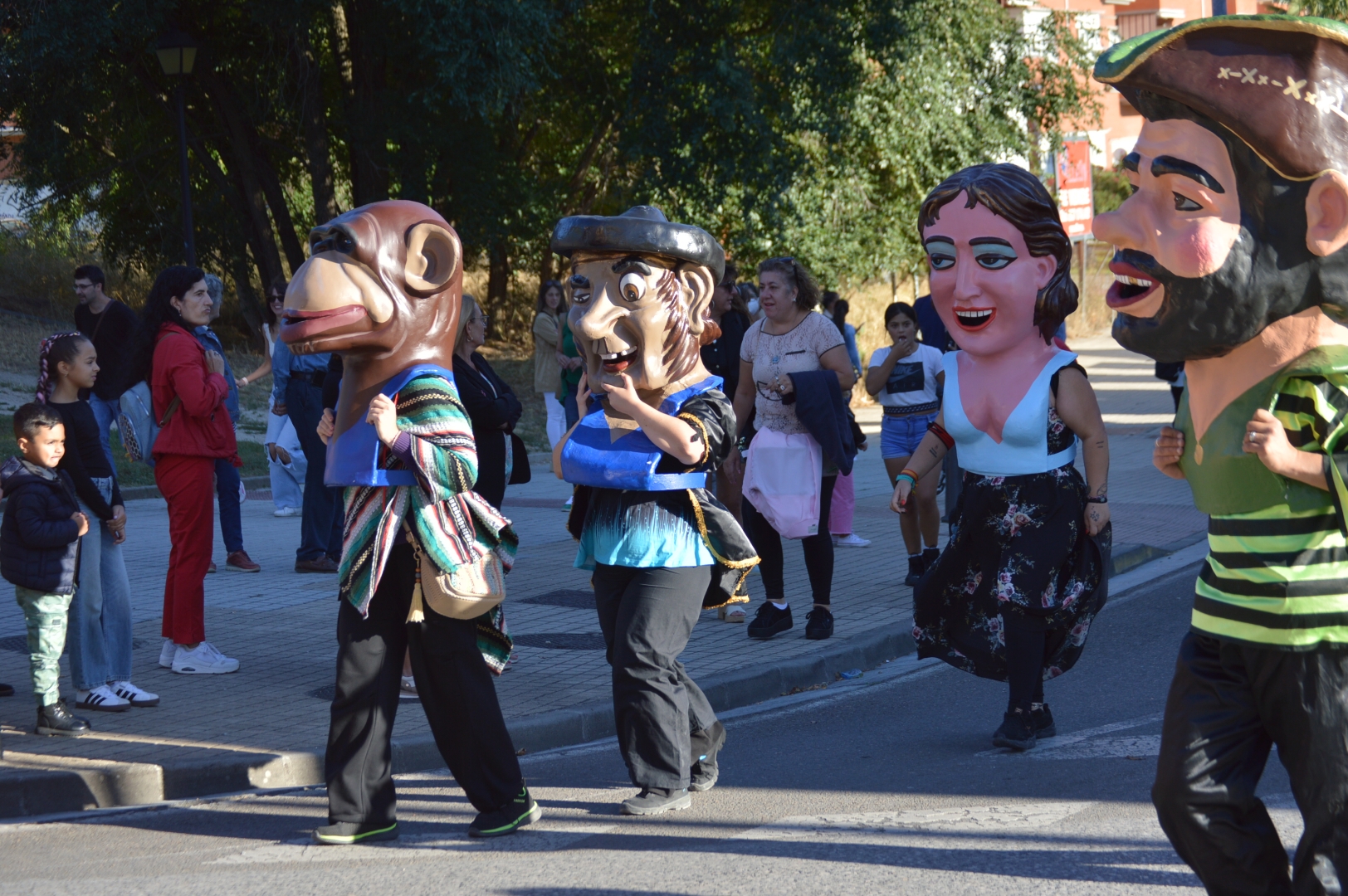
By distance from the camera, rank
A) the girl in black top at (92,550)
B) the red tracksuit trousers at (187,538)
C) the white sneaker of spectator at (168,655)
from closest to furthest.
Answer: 1. the girl in black top at (92,550)
2. the red tracksuit trousers at (187,538)
3. the white sneaker of spectator at (168,655)

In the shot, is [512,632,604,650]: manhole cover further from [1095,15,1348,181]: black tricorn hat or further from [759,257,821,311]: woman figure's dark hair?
[1095,15,1348,181]: black tricorn hat

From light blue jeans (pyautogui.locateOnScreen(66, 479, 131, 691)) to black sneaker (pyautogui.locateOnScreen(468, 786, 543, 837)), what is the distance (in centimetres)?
239

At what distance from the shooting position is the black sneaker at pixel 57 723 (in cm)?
589

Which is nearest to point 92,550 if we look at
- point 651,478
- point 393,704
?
point 393,704

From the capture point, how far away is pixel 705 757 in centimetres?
530

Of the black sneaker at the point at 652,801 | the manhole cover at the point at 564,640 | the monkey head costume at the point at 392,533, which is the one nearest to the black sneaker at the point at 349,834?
the monkey head costume at the point at 392,533

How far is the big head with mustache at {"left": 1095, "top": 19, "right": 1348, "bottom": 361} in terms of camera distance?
3.14 metres

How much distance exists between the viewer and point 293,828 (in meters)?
5.00

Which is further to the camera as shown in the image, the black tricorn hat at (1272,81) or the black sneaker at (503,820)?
the black sneaker at (503,820)

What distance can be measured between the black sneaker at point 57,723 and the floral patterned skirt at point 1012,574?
347 centimetres

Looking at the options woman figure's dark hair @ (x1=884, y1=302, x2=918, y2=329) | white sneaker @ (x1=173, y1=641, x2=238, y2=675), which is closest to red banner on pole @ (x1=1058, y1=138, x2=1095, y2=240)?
woman figure's dark hair @ (x1=884, y1=302, x2=918, y2=329)

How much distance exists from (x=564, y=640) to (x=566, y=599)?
118 cm

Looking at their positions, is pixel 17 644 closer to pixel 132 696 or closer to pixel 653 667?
pixel 132 696

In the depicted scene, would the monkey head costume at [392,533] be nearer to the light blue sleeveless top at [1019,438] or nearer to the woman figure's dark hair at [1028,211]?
the light blue sleeveless top at [1019,438]
